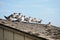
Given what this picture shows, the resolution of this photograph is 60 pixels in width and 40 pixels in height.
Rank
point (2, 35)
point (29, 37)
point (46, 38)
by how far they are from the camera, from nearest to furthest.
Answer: point (46, 38)
point (29, 37)
point (2, 35)

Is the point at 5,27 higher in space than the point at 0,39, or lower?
higher

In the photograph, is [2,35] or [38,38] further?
[2,35]

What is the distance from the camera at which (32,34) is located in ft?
24.8

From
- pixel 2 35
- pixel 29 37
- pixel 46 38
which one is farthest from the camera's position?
pixel 2 35

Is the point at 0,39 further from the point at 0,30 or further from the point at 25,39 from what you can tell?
the point at 25,39

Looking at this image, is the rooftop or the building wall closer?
the rooftop

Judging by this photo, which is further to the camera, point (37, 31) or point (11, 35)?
point (37, 31)

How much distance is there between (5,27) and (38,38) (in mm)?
1565

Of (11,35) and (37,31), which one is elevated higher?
(37,31)

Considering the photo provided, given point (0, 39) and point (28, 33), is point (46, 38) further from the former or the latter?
point (0, 39)

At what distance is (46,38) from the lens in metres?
7.22

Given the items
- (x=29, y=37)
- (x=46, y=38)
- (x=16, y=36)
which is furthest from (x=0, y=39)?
(x=46, y=38)

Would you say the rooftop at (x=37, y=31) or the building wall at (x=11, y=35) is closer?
the rooftop at (x=37, y=31)

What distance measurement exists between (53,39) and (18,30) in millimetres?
1517
